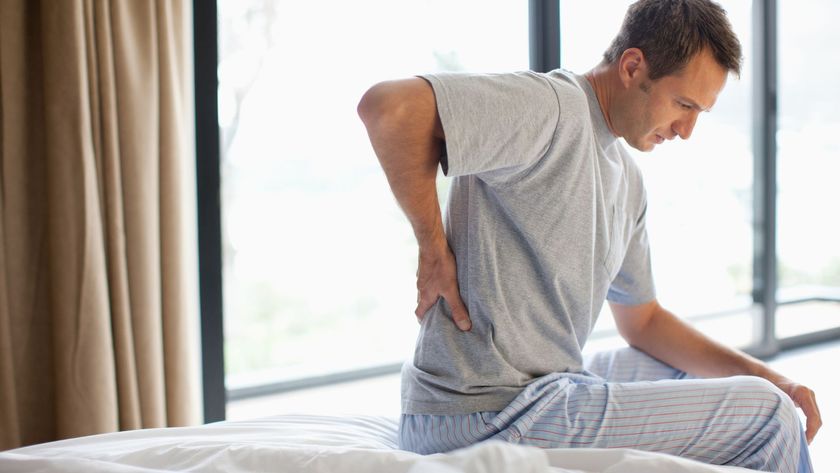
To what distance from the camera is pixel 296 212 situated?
336 centimetres

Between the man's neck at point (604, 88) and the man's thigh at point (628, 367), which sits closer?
the man's neck at point (604, 88)

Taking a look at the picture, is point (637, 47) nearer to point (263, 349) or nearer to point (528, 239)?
point (528, 239)

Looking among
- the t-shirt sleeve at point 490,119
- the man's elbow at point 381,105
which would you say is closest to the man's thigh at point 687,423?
the t-shirt sleeve at point 490,119

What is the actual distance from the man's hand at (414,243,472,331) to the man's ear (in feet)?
1.50

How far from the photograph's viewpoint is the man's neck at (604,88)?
4.30ft

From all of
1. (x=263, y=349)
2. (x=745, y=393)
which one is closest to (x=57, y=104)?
(x=745, y=393)

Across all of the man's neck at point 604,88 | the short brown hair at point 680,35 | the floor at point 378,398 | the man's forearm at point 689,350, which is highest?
the short brown hair at point 680,35

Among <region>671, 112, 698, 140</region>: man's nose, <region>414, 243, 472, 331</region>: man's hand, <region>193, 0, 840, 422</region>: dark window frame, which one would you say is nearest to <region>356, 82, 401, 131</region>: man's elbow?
<region>414, 243, 472, 331</region>: man's hand

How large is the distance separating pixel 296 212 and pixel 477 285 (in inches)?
90.1

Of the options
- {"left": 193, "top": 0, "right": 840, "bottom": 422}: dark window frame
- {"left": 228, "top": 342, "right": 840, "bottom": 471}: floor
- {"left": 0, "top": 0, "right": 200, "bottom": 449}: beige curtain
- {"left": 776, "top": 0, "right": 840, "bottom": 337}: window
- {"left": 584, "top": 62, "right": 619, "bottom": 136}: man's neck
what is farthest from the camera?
{"left": 776, "top": 0, "right": 840, "bottom": 337}: window

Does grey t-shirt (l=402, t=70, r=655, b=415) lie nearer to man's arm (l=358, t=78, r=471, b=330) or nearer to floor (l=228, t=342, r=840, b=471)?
man's arm (l=358, t=78, r=471, b=330)

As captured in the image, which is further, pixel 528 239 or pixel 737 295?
pixel 737 295

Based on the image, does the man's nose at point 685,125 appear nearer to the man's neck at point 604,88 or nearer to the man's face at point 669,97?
the man's face at point 669,97

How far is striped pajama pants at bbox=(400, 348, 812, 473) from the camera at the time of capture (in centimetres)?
111
